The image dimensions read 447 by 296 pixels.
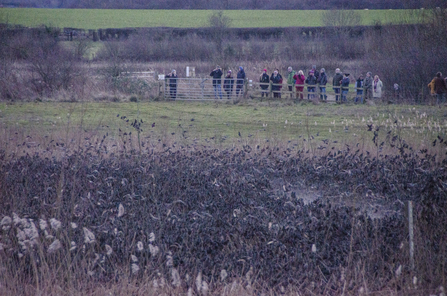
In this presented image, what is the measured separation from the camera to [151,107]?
19078 mm

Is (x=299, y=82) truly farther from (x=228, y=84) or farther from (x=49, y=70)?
(x=49, y=70)

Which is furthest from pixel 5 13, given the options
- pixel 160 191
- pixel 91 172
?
pixel 160 191

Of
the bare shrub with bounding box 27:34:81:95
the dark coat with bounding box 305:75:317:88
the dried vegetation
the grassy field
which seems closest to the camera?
the dried vegetation

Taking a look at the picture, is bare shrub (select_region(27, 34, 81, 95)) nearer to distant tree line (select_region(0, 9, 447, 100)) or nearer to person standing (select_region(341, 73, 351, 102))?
distant tree line (select_region(0, 9, 447, 100))

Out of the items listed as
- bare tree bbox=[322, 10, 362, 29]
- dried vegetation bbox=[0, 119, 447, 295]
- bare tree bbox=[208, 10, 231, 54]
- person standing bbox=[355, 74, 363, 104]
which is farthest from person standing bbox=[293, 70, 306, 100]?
bare tree bbox=[322, 10, 362, 29]

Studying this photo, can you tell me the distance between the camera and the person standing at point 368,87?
65.6 feet

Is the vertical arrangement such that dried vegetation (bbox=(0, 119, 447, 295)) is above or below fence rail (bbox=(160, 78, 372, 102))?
below

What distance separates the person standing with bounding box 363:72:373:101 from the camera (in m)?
20.0

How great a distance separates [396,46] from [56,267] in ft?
76.1

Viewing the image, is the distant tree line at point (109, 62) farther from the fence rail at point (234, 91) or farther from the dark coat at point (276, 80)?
the dark coat at point (276, 80)

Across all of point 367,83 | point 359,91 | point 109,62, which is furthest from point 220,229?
point 109,62

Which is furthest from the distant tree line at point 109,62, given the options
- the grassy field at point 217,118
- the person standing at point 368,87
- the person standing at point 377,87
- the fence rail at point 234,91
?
the grassy field at point 217,118

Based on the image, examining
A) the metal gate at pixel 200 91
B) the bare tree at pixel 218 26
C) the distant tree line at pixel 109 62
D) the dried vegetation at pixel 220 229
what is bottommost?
the dried vegetation at pixel 220 229

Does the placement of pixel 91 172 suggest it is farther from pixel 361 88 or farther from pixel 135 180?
pixel 361 88
